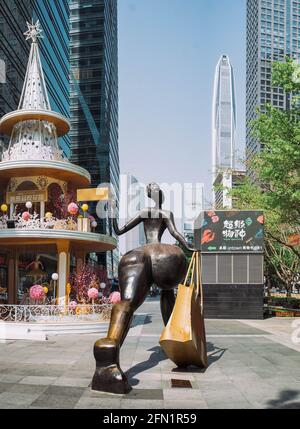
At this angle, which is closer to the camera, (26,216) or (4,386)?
(4,386)

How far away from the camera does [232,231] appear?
21.9 m

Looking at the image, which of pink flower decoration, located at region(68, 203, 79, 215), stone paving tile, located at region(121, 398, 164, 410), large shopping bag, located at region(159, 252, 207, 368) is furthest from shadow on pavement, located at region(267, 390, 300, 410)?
pink flower decoration, located at region(68, 203, 79, 215)

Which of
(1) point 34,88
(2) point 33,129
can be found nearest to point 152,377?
(2) point 33,129

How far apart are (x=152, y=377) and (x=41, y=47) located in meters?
43.7

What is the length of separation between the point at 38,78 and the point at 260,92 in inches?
1569

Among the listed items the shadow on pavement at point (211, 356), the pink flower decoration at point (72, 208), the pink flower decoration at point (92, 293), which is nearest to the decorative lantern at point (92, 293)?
the pink flower decoration at point (92, 293)

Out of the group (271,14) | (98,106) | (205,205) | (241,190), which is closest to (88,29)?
(98,106)

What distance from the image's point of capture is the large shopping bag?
726cm

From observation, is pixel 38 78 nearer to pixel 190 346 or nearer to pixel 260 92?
pixel 190 346

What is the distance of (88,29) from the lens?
76562 millimetres

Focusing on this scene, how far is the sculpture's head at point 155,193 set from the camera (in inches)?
343

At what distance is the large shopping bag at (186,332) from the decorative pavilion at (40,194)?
26.1 feet

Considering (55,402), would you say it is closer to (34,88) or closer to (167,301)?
(167,301)

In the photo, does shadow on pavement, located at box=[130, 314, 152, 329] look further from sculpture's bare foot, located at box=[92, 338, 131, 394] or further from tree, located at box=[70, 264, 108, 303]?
sculpture's bare foot, located at box=[92, 338, 131, 394]
